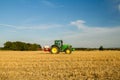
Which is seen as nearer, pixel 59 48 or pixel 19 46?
pixel 59 48

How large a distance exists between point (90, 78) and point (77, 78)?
1.76 feet

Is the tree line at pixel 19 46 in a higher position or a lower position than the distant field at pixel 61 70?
higher

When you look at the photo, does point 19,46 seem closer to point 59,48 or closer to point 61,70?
point 59,48

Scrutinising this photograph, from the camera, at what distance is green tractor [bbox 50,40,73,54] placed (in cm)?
2973

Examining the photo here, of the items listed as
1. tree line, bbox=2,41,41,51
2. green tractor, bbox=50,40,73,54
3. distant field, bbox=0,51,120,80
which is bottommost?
distant field, bbox=0,51,120,80

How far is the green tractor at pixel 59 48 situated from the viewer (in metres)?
29.7

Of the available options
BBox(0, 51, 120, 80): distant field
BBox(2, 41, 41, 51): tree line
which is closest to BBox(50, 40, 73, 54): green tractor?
BBox(0, 51, 120, 80): distant field

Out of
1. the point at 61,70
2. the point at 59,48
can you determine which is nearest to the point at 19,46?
the point at 59,48

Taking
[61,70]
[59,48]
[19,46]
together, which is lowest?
[61,70]

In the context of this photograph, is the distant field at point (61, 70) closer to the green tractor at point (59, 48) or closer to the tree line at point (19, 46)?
the green tractor at point (59, 48)

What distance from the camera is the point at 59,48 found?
30.1 m

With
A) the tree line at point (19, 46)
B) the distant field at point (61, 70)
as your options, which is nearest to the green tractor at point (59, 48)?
the distant field at point (61, 70)

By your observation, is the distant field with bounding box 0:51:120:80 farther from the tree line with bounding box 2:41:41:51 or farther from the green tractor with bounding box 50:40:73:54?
the tree line with bounding box 2:41:41:51

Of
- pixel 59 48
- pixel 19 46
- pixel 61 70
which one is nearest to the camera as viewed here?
pixel 61 70
